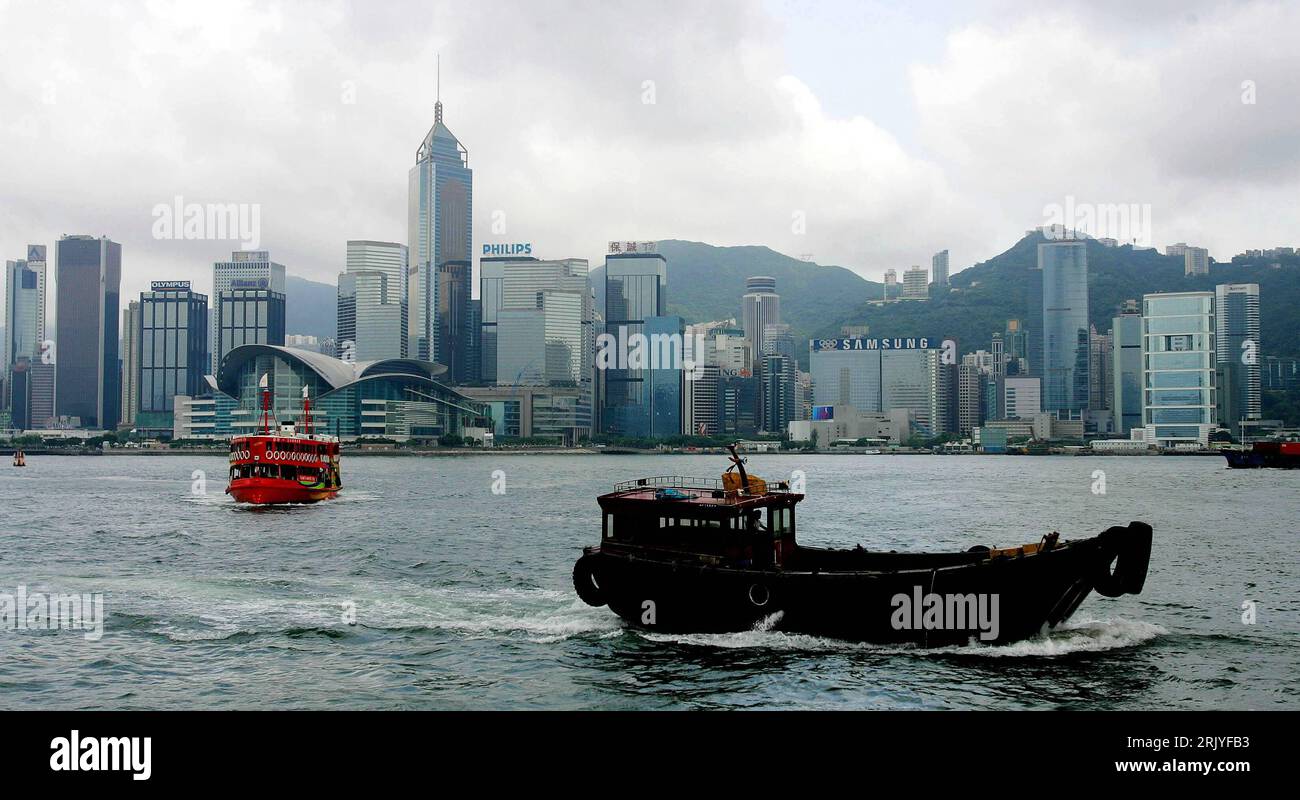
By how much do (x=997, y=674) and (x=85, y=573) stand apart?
3268 cm

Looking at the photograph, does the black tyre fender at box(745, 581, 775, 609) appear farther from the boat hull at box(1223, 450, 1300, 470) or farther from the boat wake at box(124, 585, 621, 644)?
the boat hull at box(1223, 450, 1300, 470)

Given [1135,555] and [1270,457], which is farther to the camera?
[1270,457]

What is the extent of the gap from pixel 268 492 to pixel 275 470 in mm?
1615

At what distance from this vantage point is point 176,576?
35.8 meters

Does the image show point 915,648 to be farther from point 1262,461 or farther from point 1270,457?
point 1262,461

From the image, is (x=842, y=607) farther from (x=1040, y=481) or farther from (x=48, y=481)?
(x=48, y=481)

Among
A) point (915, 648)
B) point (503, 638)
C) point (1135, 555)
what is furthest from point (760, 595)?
point (1135, 555)

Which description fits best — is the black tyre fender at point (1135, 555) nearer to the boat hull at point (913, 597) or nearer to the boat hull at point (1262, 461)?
the boat hull at point (913, 597)

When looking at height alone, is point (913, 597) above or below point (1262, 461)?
above

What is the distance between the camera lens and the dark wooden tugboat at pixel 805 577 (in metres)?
22.3

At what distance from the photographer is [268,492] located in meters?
A: 68.2

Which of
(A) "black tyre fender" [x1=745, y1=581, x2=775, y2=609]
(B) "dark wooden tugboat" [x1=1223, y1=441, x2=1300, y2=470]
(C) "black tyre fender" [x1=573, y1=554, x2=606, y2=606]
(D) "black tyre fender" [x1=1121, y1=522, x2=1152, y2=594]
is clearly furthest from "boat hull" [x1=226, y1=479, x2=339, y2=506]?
(B) "dark wooden tugboat" [x1=1223, y1=441, x2=1300, y2=470]

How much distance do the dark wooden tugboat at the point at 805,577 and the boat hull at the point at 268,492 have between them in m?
48.3
